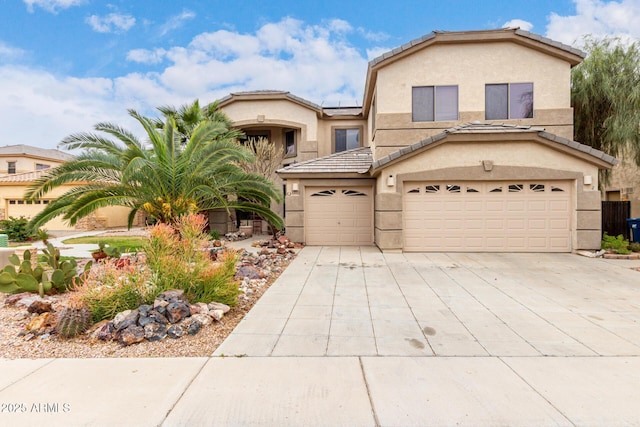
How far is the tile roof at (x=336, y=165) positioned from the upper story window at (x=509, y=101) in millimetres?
5080

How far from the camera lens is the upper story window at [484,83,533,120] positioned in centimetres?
1213

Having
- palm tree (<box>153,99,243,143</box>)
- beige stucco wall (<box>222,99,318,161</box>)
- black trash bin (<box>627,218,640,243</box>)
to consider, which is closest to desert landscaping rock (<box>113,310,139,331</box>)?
palm tree (<box>153,99,243,143</box>)

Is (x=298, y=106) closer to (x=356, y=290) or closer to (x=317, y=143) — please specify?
(x=317, y=143)

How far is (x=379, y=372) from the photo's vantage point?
3.50 m

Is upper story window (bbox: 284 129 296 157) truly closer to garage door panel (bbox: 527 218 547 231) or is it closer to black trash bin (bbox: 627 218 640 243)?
garage door panel (bbox: 527 218 547 231)

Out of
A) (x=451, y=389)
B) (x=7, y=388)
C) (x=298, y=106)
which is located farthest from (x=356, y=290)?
(x=298, y=106)

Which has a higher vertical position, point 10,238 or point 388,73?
point 388,73

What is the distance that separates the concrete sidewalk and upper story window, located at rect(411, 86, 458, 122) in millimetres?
8404

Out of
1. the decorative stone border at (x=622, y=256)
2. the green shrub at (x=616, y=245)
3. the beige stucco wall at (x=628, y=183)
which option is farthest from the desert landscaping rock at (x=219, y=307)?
the beige stucco wall at (x=628, y=183)

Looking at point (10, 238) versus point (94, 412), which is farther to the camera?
point (10, 238)

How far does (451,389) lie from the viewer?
3176 millimetres

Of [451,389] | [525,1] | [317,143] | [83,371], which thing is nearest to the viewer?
[451,389]

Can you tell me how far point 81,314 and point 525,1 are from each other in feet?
64.1

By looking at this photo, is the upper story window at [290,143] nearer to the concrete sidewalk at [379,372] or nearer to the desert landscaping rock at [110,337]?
the concrete sidewalk at [379,372]
